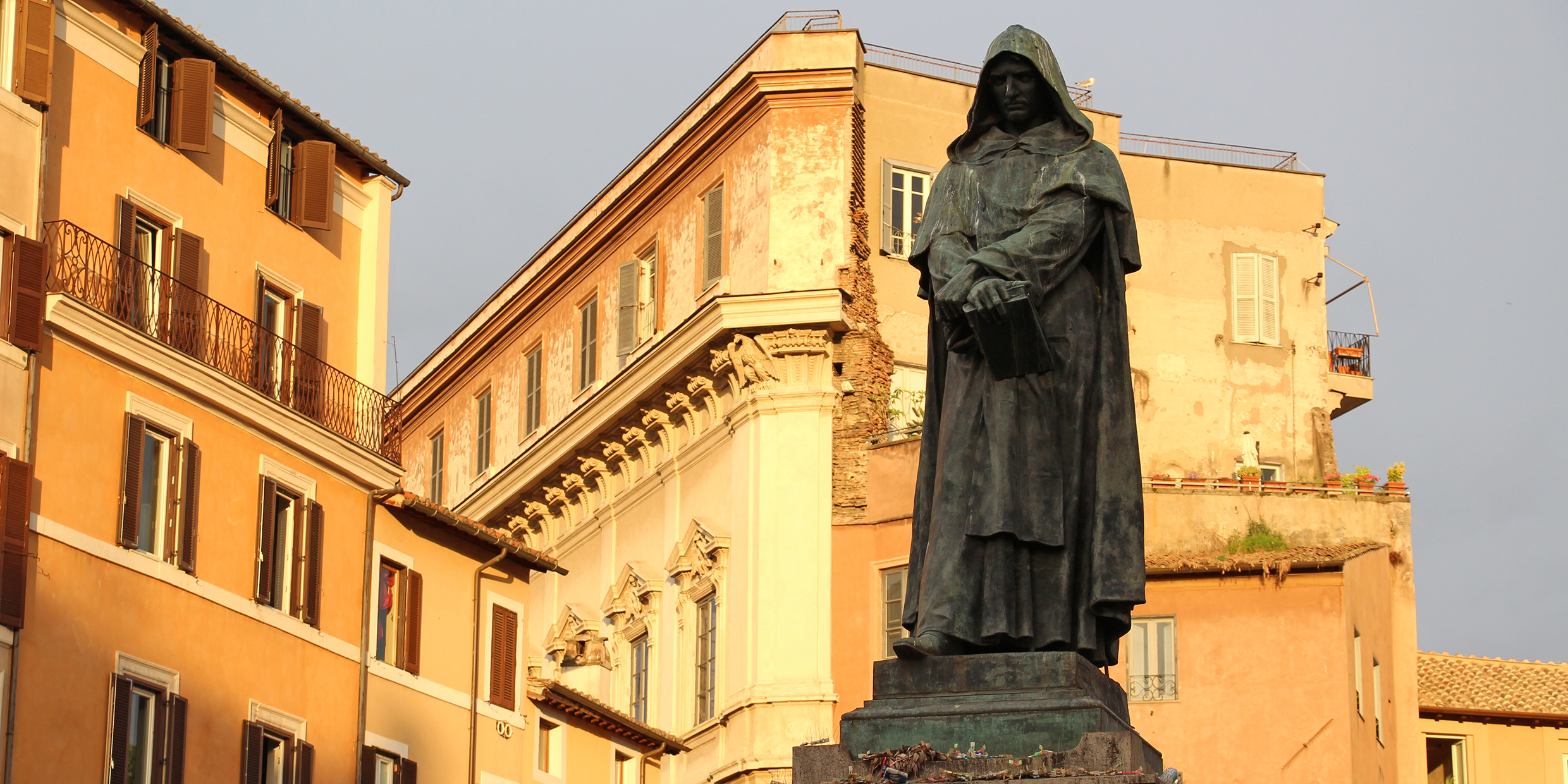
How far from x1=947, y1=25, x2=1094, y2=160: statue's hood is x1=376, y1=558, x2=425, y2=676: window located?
2771 centimetres

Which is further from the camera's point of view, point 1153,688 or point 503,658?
point 503,658

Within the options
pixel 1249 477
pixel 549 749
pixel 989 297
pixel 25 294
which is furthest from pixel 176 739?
pixel 989 297

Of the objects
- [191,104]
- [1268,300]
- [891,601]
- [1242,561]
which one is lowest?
[891,601]

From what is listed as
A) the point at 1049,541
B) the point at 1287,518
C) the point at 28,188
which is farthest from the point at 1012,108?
the point at 1287,518

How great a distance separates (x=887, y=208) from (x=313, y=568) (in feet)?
39.7

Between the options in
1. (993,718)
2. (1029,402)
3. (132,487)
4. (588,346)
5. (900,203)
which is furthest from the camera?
(588,346)

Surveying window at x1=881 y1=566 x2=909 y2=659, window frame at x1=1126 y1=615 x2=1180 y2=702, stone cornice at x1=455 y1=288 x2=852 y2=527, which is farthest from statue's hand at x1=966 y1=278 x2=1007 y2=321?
stone cornice at x1=455 y1=288 x2=852 y2=527

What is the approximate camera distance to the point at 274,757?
3388 centimetres

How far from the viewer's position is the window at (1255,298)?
46656 millimetres

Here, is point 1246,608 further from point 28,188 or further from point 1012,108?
point 1012,108

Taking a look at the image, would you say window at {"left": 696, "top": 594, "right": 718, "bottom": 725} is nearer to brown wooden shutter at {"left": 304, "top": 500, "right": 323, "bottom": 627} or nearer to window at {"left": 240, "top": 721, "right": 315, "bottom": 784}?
brown wooden shutter at {"left": 304, "top": 500, "right": 323, "bottom": 627}

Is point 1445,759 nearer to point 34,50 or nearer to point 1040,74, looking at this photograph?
point 34,50

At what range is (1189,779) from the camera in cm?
3716

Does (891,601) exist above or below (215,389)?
below
